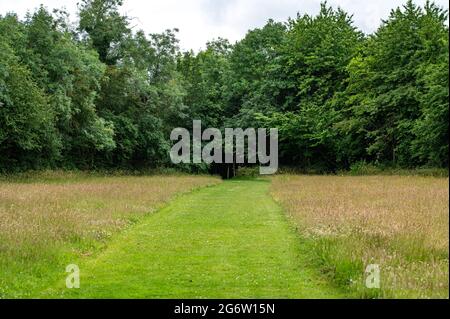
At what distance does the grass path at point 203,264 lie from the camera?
9.45 m

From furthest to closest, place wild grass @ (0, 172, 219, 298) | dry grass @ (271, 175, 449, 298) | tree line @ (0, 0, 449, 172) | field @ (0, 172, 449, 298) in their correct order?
tree line @ (0, 0, 449, 172)
wild grass @ (0, 172, 219, 298)
field @ (0, 172, 449, 298)
dry grass @ (271, 175, 449, 298)

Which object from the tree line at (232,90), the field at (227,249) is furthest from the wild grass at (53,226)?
the tree line at (232,90)

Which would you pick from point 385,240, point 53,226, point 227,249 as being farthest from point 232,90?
point 385,240

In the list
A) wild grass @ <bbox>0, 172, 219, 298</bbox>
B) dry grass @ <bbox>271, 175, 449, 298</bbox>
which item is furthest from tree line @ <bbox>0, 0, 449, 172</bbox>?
dry grass @ <bbox>271, 175, 449, 298</bbox>

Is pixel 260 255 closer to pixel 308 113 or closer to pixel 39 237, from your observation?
pixel 39 237

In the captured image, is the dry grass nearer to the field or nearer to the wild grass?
the field

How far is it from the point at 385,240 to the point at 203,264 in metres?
4.21

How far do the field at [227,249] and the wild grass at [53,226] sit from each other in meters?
0.04

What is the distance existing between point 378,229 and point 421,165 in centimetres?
3800

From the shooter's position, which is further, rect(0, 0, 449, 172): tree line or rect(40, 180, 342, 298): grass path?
rect(0, 0, 449, 172): tree line

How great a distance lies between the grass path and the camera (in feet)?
31.0

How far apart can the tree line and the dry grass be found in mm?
20169

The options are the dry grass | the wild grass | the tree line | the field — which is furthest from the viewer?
the tree line

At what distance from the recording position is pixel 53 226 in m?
15.2
